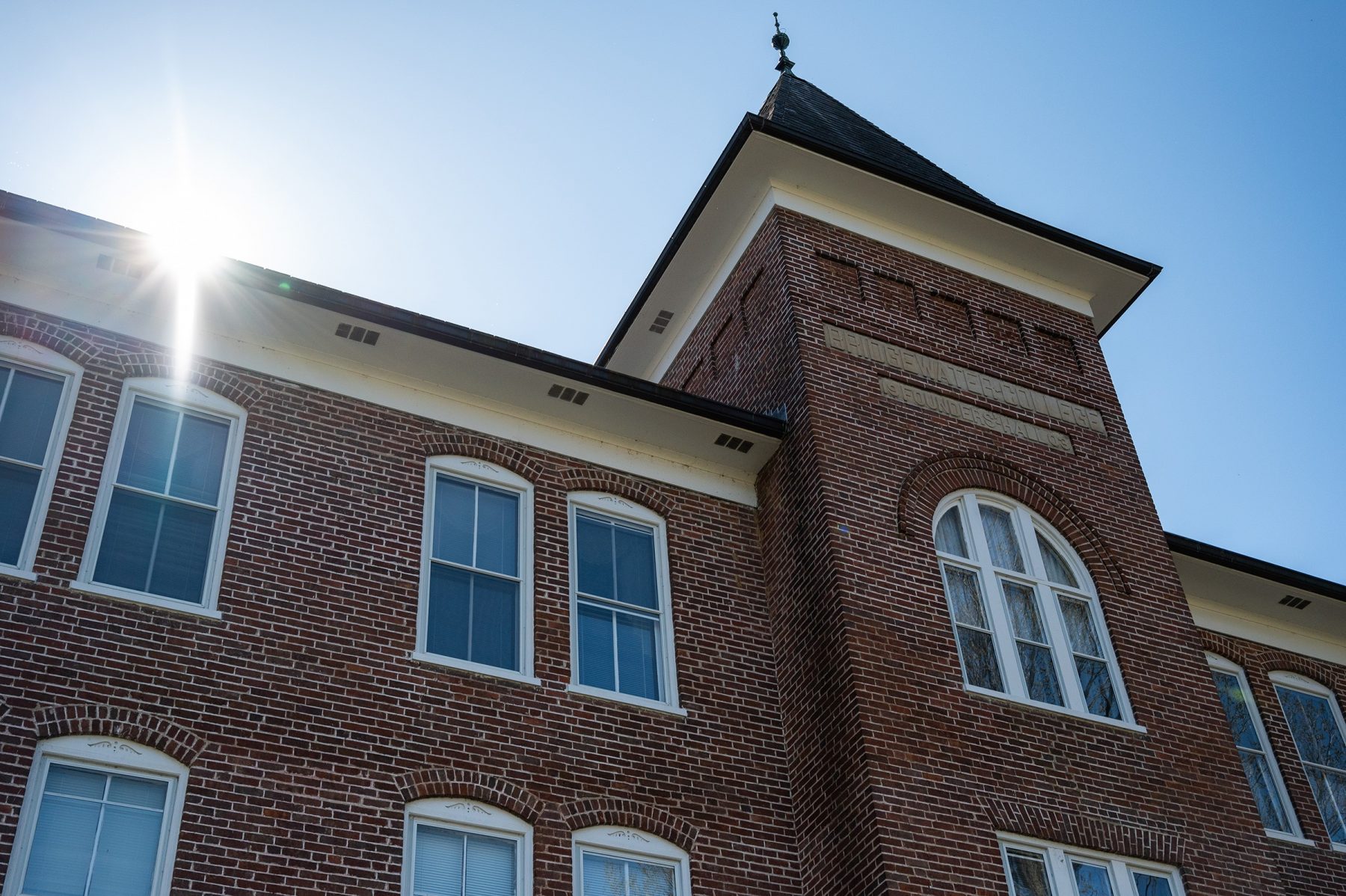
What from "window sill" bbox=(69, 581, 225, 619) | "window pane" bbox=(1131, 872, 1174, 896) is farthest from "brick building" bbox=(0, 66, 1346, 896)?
"window pane" bbox=(1131, 872, 1174, 896)

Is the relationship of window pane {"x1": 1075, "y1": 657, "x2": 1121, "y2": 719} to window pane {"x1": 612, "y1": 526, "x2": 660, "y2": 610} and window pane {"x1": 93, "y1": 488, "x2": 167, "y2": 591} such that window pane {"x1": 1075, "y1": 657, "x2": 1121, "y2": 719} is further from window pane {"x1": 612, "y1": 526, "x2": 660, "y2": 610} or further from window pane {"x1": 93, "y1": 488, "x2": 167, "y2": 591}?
window pane {"x1": 93, "y1": 488, "x2": 167, "y2": 591}

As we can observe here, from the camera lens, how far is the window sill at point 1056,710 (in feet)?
43.7

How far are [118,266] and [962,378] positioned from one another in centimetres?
878

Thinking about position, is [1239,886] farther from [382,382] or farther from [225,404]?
[225,404]

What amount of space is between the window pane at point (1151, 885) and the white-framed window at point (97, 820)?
318 inches

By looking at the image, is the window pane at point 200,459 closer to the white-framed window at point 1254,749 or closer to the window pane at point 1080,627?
the window pane at point 1080,627

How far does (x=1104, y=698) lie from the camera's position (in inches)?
556

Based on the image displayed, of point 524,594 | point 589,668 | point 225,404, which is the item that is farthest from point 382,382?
point 589,668

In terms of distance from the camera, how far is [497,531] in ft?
44.6

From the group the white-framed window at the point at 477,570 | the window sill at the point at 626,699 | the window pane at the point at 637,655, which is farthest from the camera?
the window pane at the point at 637,655

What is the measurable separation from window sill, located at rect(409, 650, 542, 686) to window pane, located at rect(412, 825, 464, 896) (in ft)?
4.68

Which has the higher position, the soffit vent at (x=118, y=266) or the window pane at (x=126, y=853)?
the soffit vent at (x=118, y=266)

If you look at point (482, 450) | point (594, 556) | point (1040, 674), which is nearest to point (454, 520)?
point (482, 450)

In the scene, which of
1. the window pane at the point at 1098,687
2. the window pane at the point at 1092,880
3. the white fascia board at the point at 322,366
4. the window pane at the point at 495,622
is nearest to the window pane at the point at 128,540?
the white fascia board at the point at 322,366
